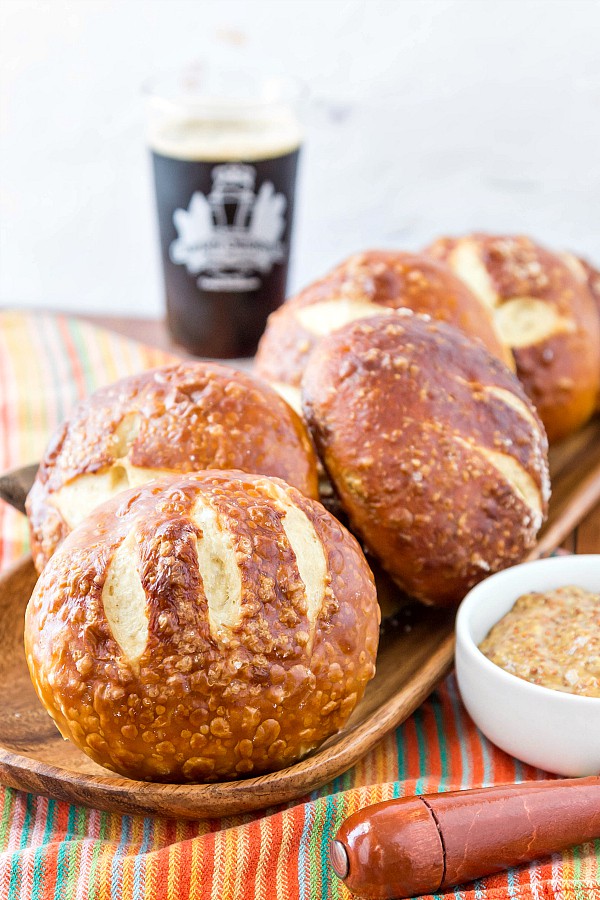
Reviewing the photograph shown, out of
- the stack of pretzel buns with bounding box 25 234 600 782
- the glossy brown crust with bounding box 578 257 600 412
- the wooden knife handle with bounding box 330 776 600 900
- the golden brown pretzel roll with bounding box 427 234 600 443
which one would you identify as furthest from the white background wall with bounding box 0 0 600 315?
the wooden knife handle with bounding box 330 776 600 900

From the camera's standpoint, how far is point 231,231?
11.8 feet

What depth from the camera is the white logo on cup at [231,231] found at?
347 centimetres

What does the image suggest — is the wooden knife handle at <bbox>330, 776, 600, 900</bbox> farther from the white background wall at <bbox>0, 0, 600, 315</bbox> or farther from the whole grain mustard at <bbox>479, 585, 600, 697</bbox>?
the white background wall at <bbox>0, 0, 600, 315</bbox>

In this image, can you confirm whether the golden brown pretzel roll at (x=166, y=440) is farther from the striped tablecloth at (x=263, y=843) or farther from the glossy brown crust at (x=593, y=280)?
the glossy brown crust at (x=593, y=280)

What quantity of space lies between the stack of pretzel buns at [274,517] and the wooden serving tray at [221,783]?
0.17ft

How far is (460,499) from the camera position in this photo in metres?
2.08

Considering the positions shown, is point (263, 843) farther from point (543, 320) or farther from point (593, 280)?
point (593, 280)

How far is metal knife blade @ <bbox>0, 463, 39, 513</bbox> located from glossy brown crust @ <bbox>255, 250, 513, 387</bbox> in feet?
2.18

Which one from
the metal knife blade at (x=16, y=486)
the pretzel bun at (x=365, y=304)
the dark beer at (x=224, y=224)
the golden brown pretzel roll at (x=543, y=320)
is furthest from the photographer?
the dark beer at (x=224, y=224)

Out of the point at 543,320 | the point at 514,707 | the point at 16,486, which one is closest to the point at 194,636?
the point at 514,707

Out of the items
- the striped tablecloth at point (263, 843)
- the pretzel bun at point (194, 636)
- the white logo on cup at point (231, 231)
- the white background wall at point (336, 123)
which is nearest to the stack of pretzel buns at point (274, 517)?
the pretzel bun at point (194, 636)

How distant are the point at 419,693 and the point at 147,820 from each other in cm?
58

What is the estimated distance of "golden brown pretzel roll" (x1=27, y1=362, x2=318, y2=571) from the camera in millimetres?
1976

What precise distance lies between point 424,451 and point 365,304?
2.11ft
